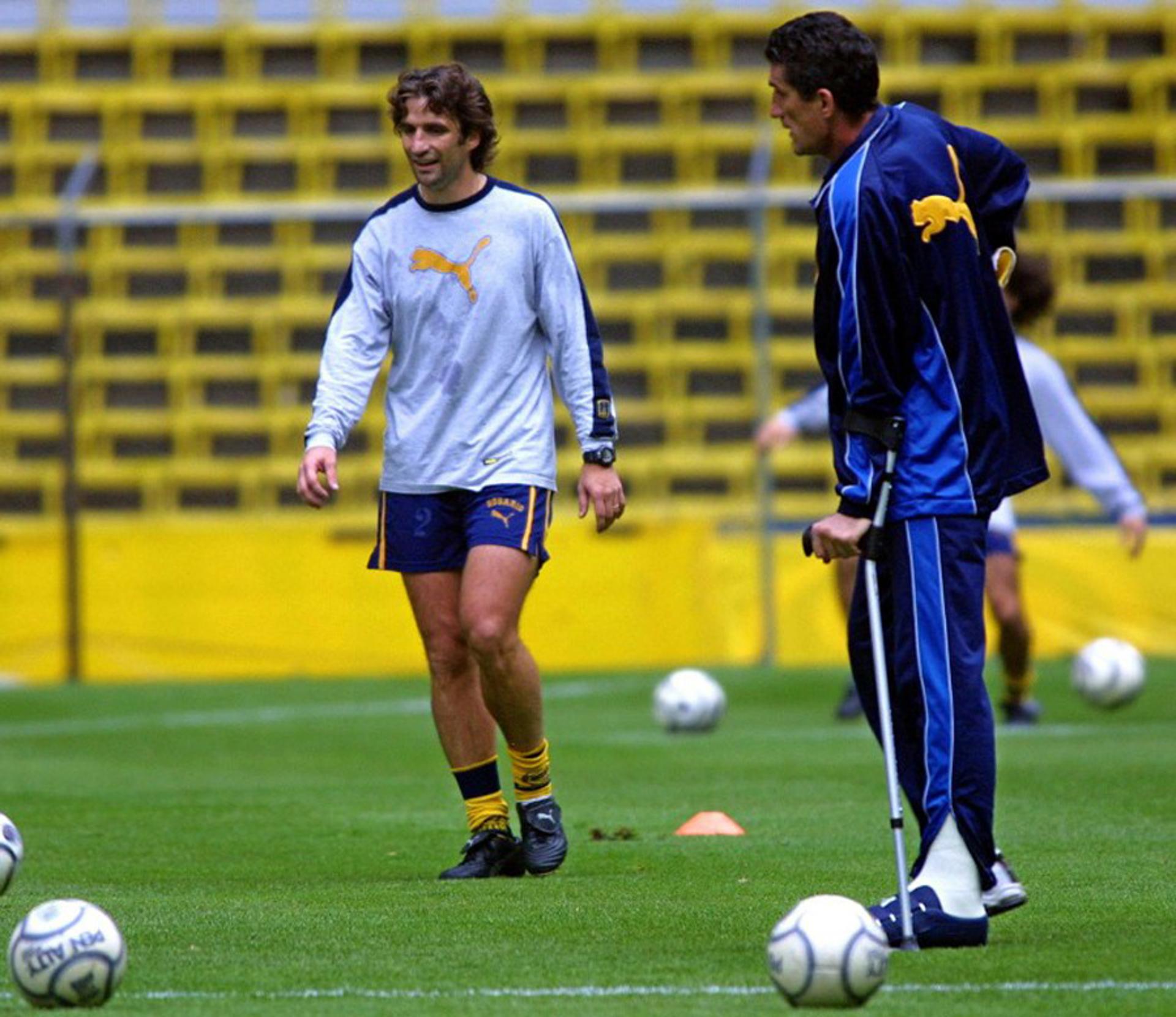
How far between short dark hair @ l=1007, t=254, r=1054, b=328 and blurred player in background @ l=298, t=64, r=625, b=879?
13.3 feet

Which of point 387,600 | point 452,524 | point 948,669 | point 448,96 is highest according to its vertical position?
point 448,96

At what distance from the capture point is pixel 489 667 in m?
6.34

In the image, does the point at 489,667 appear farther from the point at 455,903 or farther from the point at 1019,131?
the point at 1019,131

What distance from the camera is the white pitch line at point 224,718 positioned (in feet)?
41.0

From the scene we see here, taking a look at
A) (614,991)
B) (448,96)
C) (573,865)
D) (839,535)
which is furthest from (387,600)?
(614,991)

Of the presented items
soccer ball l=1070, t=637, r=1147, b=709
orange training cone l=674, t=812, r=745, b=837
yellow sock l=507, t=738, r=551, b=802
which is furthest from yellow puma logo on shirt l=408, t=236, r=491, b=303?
soccer ball l=1070, t=637, r=1147, b=709

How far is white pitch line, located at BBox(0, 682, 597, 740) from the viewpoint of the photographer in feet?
41.0

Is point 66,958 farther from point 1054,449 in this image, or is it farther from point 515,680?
point 1054,449

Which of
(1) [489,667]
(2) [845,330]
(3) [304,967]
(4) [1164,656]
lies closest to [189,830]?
(1) [489,667]

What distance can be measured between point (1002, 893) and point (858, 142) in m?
1.66

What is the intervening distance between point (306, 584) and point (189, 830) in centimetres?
833

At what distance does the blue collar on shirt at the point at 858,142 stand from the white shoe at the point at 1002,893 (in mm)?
1508

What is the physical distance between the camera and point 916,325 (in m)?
4.97

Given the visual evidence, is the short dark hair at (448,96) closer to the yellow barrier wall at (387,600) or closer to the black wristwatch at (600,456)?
the black wristwatch at (600,456)
